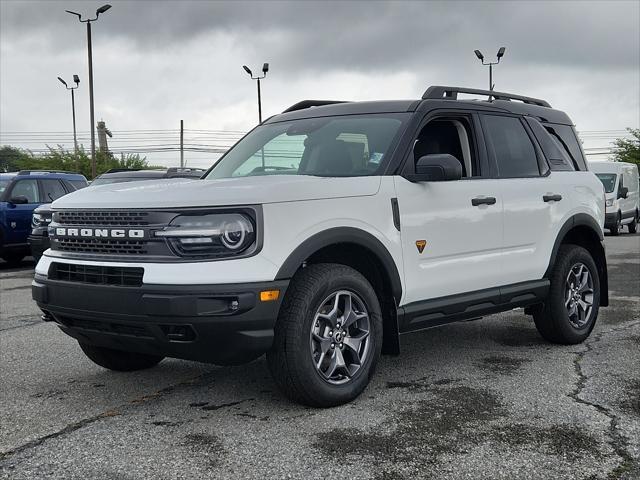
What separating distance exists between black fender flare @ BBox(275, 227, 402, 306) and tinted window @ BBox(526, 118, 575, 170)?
2.23 meters

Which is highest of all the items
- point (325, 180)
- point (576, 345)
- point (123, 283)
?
point (325, 180)

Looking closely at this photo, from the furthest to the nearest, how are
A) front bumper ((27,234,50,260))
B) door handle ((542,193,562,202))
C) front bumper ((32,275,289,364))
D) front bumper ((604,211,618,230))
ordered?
1. front bumper ((604,211,618,230))
2. front bumper ((27,234,50,260))
3. door handle ((542,193,562,202))
4. front bumper ((32,275,289,364))

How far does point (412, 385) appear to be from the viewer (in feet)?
16.6

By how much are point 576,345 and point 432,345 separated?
1158 mm

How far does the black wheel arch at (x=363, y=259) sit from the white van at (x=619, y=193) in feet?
58.0

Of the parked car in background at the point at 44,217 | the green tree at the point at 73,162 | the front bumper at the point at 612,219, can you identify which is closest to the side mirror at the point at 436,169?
the parked car in background at the point at 44,217

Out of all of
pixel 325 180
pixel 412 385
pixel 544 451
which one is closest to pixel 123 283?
pixel 325 180

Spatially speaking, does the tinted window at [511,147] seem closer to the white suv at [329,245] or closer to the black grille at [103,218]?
the white suv at [329,245]

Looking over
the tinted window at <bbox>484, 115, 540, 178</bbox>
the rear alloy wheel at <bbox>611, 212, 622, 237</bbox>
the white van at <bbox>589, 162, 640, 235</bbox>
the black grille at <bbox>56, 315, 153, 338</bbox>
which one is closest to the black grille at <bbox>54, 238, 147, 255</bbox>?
the black grille at <bbox>56, 315, 153, 338</bbox>

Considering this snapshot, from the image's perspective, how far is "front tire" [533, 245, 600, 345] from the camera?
620 centimetres

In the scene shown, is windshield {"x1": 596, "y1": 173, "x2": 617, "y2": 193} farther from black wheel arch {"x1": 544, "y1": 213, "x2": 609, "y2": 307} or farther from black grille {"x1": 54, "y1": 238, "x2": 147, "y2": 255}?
black grille {"x1": 54, "y1": 238, "x2": 147, "y2": 255}

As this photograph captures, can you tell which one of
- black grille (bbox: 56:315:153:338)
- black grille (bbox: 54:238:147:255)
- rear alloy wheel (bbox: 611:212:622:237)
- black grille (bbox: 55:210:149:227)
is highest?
black grille (bbox: 55:210:149:227)

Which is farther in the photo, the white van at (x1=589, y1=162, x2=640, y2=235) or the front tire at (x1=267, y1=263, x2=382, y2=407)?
the white van at (x1=589, y1=162, x2=640, y2=235)

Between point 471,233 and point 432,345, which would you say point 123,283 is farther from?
point 432,345
